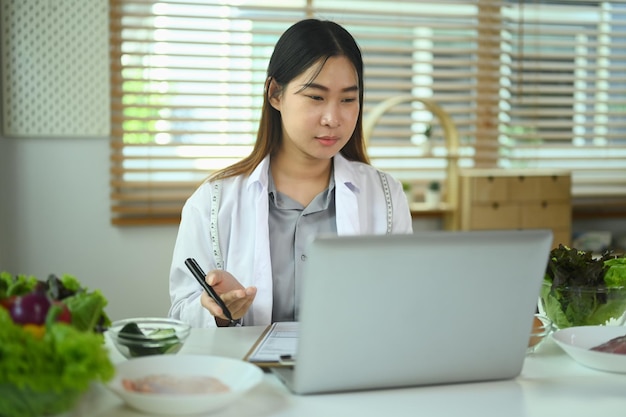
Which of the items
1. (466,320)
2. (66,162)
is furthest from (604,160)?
(466,320)

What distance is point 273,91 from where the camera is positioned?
2135 mm

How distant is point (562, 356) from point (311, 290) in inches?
24.8

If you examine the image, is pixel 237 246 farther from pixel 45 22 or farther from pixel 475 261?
pixel 45 22

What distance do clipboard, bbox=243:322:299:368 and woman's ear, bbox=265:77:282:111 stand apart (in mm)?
660

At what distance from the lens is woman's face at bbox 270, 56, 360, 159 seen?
2.01 meters

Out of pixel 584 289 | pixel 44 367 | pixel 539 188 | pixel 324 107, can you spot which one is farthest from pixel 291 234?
pixel 539 188

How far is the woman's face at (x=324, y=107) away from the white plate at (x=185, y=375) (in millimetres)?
890

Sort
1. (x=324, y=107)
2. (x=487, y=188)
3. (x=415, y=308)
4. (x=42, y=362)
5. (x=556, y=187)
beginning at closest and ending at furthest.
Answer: (x=42, y=362) < (x=415, y=308) < (x=324, y=107) < (x=487, y=188) < (x=556, y=187)

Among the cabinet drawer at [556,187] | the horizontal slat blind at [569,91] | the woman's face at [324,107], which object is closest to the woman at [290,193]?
the woman's face at [324,107]

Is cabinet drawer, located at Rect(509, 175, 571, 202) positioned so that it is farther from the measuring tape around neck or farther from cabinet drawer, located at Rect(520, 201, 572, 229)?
the measuring tape around neck

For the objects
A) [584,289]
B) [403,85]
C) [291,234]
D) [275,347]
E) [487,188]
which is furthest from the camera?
[403,85]

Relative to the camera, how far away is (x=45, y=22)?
11.6 feet

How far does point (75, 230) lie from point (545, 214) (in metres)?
2.13

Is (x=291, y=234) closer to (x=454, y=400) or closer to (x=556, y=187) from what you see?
(x=454, y=400)
